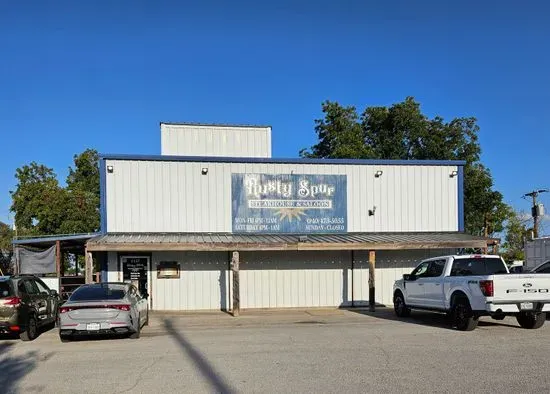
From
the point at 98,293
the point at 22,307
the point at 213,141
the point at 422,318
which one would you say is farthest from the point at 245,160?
the point at 22,307

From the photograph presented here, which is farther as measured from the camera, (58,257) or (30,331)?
(58,257)

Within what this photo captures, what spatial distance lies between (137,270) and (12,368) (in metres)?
11.6

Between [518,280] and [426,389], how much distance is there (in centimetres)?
697

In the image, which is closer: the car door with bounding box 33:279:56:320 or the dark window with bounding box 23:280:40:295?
the dark window with bounding box 23:280:40:295

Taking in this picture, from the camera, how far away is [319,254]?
22672 millimetres

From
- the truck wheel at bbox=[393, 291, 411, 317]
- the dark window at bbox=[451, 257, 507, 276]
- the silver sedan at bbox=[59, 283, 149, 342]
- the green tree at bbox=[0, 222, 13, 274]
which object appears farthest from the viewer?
the green tree at bbox=[0, 222, 13, 274]

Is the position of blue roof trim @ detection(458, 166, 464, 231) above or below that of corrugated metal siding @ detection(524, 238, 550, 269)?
above

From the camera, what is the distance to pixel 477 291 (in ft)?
44.9

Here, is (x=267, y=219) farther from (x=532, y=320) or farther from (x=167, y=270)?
(x=532, y=320)

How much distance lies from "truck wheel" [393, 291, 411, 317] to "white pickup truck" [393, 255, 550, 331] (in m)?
0.75

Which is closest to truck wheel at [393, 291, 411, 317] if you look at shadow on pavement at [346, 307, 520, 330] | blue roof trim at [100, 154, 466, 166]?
shadow on pavement at [346, 307, 520, 330]

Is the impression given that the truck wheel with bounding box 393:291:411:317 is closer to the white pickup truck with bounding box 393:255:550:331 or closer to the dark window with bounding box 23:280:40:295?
the white pickup truck with bounding box 393:255:550:331

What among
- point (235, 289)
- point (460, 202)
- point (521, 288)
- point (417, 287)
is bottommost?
point (235, 289)

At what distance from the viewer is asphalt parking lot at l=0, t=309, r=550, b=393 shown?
8.12 metres
